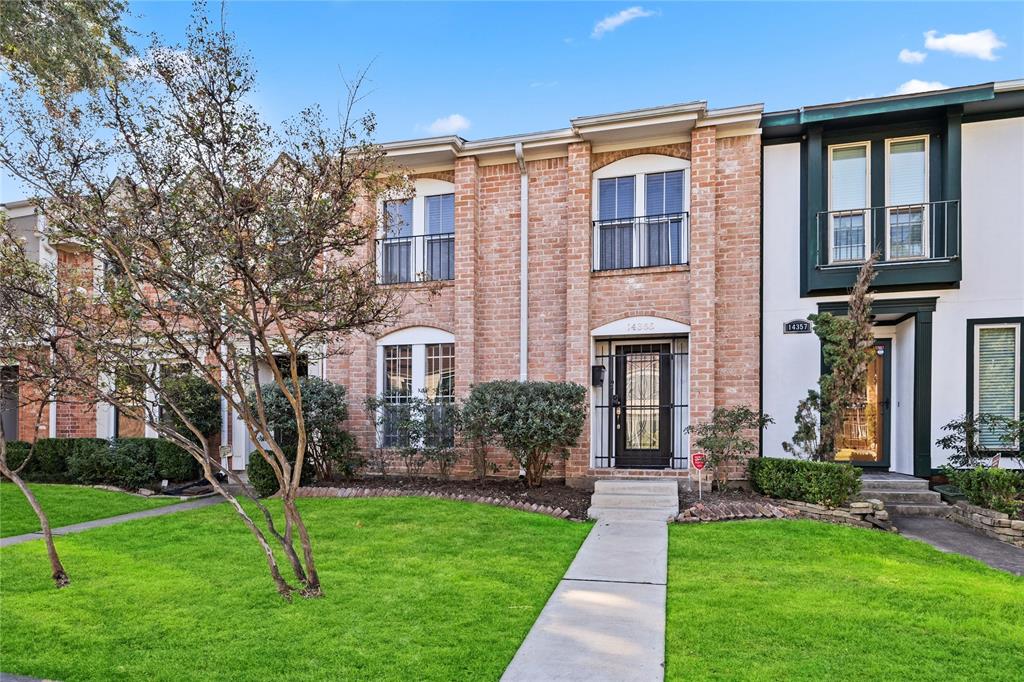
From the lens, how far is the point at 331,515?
8117 mm

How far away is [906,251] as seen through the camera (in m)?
9.48

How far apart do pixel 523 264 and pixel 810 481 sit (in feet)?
19.2

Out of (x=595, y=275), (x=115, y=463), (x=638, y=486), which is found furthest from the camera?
(x=115, y=463)

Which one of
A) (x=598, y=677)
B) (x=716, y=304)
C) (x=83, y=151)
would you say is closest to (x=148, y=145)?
(x=83, y=151)

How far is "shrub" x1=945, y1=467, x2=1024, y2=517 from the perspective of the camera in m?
7.54

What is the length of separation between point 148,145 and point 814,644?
6.12m

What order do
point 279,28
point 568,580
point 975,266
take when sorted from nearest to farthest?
point 568,580 → point 279,28 → point 975,266

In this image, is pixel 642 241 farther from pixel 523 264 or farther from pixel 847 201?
pixel 847 201

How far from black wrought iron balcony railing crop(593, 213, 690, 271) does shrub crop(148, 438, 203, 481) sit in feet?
29.3

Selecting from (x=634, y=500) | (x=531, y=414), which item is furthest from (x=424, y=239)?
(x=634, y=500)

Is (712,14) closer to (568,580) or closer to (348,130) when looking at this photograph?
(348,130)

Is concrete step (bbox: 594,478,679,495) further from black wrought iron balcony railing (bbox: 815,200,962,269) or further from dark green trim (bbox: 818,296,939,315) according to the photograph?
black wrought iron balcony railing (bbox: 815,200,962,269)

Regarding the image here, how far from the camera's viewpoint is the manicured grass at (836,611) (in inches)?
148

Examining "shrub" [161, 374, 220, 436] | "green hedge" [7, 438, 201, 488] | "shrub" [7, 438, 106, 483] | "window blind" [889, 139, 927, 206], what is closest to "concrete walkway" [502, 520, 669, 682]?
"window blind" [889, 139, 927, 206]
